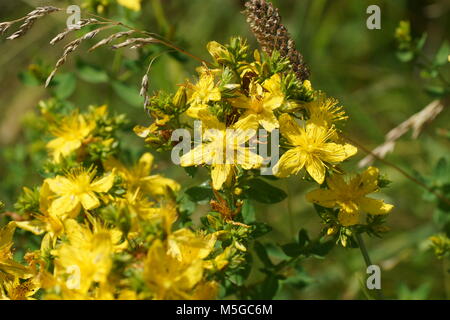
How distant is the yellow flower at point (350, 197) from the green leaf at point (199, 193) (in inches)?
16.8

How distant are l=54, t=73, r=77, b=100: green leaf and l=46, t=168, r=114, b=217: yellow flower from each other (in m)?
0.87

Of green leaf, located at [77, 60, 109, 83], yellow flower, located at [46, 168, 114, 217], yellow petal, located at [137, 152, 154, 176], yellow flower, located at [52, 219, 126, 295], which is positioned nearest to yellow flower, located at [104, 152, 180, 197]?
yellow petal, located at [137, 152, 154, 176]

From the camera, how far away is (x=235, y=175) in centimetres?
197

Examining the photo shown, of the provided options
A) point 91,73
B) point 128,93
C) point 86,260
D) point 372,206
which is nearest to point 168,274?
point 86,260

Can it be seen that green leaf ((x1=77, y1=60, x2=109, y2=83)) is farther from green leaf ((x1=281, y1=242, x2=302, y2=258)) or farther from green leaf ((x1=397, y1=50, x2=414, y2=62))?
green leaf ((x1=397, y1=50, x2=414, y2=62))

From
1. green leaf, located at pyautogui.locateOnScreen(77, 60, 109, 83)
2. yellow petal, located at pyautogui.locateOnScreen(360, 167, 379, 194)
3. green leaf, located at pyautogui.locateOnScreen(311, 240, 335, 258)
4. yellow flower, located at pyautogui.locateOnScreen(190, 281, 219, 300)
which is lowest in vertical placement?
yellow flower, located at pyautogui.locateOnScreen(190, 281, 219, 300)

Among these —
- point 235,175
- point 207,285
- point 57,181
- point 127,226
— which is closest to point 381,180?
point 235,175

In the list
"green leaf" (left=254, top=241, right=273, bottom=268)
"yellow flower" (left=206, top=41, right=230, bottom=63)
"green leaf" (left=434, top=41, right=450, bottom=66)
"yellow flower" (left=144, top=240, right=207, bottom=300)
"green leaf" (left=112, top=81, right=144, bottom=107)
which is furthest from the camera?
"green leaf" (left=112, top=81, right=144, bottom=107)

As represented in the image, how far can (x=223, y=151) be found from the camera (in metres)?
1.95

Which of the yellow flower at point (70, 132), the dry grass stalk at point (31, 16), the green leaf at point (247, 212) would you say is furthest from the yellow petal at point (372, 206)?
the dry grass stalk at point (31, 16)

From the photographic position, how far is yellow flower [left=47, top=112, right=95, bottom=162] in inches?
95.7

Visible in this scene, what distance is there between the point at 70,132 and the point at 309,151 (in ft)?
3.77

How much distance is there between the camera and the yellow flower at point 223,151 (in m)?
1.90

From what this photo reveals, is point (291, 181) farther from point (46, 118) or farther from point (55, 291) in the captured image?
point (55, 291)
